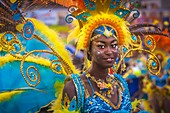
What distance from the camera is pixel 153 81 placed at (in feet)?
31.5

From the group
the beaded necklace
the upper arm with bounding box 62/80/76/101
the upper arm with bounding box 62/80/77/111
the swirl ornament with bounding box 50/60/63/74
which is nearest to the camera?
the upper arm with bounding box 62/80/77/111

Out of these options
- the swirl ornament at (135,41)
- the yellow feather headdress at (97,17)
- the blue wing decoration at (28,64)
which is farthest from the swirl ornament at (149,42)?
the blue wing decoration at (28,64)

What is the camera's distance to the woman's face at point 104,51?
167 inches

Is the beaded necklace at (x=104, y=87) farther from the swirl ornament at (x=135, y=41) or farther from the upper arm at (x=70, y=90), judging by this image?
the swirl ornament at (x=135, y=41)

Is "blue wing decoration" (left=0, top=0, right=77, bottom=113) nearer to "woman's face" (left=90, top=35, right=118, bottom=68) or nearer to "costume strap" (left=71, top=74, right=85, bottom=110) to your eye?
"costume strap" (left=71, top=74, right=85, bottom=110)

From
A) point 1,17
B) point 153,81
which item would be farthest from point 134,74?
point 1,17

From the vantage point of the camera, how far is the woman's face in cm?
425

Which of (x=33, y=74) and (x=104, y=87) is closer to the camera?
(x=104, y=87)

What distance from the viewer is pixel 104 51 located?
425cm

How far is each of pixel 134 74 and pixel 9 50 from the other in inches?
208

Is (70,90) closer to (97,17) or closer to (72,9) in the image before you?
(97,17)

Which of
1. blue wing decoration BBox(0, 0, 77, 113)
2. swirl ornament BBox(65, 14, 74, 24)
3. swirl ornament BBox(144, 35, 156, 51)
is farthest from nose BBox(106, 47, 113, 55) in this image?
swirl ornament BBox(144, 35, 156, 51)

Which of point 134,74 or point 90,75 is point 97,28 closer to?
point 90,75

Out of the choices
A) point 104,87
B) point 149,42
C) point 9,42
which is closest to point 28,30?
point 9,42
